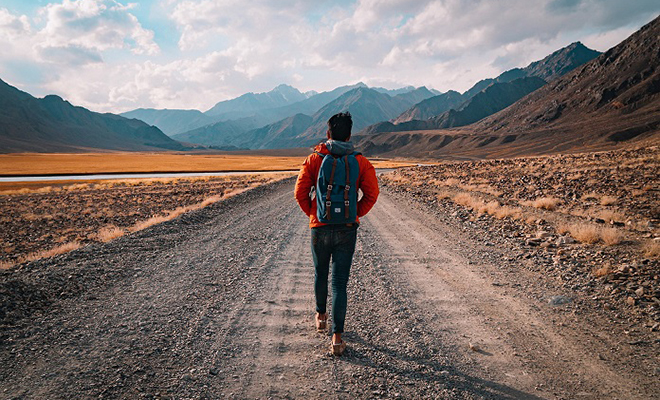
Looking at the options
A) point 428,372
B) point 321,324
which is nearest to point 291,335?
point 321,324

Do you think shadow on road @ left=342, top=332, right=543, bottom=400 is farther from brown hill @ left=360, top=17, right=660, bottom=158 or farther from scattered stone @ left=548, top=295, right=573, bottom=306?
brown hill @ left=360, top=17, right=660, bottom=158

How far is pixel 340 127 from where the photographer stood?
379cm

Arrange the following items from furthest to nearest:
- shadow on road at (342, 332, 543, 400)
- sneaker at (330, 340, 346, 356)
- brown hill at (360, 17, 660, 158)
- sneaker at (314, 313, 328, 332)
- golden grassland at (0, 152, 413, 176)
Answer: brown hill at (360, 17, 660, 158), golden grassland at (0, 152, 413, 176), sneaker at (314, 313, 328, 332), sneaker at (330, 340, 346, 356), shadow on road at (342, 332, 543, 400)

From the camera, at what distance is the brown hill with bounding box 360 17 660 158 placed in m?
108

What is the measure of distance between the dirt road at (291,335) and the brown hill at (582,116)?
119348 mm

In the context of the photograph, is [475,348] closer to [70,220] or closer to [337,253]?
[337,253]

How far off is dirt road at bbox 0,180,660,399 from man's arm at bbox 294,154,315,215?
5.68 feet

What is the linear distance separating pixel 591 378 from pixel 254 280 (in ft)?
16.5

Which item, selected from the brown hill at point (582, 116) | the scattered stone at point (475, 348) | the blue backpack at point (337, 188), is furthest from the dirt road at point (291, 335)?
the brown hill at point (582, 116)

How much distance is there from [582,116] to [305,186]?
171 m

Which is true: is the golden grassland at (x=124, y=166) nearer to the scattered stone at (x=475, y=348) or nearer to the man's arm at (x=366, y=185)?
the man's arm at (x=366, y=185)

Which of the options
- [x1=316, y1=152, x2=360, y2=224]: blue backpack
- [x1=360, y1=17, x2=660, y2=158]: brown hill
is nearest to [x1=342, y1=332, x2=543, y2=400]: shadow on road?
[x1=316, y1=152, x2=360, y2=224]: blue backpack

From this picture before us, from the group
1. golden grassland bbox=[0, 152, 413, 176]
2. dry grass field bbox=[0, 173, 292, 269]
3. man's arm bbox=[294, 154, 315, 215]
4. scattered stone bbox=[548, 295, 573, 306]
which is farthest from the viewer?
golden grassland bbox=[0, 152, 413, 176]

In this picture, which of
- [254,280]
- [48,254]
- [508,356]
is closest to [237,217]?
[48,254]
